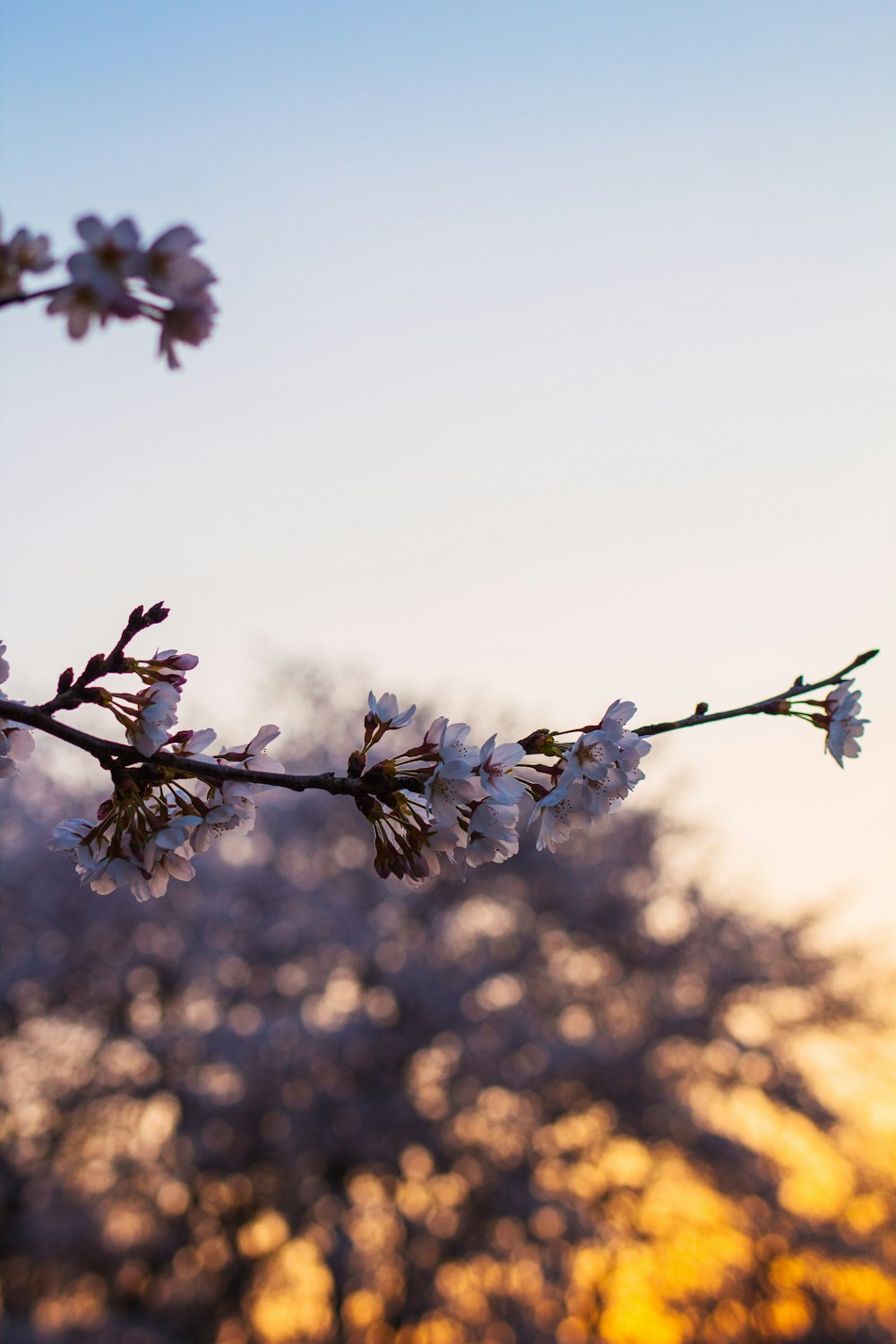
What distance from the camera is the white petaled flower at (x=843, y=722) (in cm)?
156

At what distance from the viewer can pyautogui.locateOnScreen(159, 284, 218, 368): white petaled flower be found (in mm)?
979

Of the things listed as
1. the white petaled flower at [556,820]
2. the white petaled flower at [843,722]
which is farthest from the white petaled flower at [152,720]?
the white petaled flower at [843,722]

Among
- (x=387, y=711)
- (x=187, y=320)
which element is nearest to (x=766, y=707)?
(x=387, y=711)

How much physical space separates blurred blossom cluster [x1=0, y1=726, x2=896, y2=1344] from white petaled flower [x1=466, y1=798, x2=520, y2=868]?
12.8 meters

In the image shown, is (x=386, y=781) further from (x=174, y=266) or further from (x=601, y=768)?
(x=174, y=266)

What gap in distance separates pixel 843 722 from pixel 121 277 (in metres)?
1.15

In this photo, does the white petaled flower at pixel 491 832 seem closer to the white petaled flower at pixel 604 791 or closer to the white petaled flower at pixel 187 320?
the white petaled flower at pixel 604 791

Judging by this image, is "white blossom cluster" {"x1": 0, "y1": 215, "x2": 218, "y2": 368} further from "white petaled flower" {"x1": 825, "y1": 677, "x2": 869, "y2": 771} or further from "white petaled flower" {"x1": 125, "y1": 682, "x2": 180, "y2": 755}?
"white petaled flower" {"x1": 825, "y1": 677, "x2": 869, "y2": 771}

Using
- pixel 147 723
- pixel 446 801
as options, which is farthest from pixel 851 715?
pixel 147 723

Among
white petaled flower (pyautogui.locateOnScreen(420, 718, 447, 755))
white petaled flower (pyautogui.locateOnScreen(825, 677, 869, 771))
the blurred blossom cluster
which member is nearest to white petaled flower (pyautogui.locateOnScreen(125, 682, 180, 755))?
white petaled flower (pyautogui.locateOnScreen(420, 718, 447, 755))

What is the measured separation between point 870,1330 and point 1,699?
17.5 metres

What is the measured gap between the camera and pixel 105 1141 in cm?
1336

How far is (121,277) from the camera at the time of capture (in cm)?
96

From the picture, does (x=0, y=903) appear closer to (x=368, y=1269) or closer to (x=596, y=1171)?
(x=368, y=1269)
